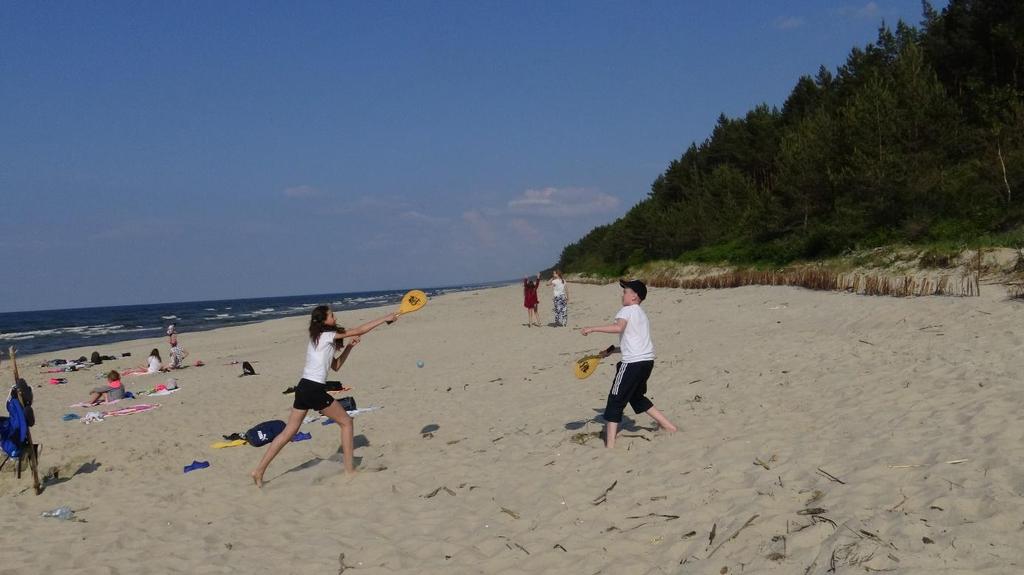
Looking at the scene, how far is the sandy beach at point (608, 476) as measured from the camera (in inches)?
165

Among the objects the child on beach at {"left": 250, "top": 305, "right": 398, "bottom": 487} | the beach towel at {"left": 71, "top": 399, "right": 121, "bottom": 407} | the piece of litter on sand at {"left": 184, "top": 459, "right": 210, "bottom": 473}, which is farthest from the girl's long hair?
the beach towel at {"left": 71, "top": 399, "right": 121, "bottom": 407}

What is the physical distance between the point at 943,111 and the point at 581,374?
84.0ft

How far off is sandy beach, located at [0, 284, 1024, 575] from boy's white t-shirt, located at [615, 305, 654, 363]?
960mm

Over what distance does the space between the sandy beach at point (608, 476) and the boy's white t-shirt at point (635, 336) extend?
0.96 meters

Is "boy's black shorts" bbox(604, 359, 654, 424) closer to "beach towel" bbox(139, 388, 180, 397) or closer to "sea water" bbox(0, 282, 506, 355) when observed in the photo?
"beach towel" bbox(139, 388, 180, 397)

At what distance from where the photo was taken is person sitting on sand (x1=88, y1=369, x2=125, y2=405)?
1351 centimetres

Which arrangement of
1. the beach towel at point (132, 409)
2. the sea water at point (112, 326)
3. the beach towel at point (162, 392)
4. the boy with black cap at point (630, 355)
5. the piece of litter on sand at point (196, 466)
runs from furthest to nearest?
the sea water at point (112, 326), the beach towel at point (162, 392), the beach towel at point (132, 409), the piece of litter on sand at point (196, 466), the boy with black cap at point (630, 355)

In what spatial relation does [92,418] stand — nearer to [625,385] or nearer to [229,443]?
[229,443]

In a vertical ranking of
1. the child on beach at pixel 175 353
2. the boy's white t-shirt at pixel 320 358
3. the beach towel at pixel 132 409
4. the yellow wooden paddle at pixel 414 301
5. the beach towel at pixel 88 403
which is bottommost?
the beach towel at pixel 88 403

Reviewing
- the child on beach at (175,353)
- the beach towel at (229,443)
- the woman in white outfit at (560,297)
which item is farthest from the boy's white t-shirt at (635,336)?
the child on beach at (175,353)

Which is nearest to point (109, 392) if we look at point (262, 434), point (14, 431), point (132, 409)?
point (132, 409)

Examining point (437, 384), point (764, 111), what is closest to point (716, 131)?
point (764, 111)

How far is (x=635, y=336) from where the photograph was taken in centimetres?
664

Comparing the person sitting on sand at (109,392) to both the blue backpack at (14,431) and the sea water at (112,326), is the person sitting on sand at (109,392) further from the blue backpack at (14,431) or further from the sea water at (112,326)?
the sea water at (112,326)
